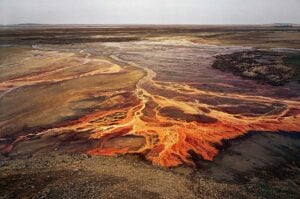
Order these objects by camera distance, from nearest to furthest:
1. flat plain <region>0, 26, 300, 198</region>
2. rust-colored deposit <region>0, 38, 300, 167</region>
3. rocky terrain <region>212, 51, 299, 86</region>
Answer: flat plain <region>0, 26, 300, 198</region> < rust-colored deposit <region>0, 38, 300, 167</region> < rocky terrain <region>212, 51, 299, 86</region>

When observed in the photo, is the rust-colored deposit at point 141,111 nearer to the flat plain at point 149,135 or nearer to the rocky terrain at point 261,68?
the flat plain at point 149,135

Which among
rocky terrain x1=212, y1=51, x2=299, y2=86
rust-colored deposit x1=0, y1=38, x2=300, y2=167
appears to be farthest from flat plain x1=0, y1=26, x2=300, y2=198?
rocky terrain x1=212, y1=51, x2=299, y2=86

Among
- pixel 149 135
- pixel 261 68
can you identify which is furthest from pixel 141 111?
pixel 261 68

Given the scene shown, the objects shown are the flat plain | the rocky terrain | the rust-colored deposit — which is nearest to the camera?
the flat plain

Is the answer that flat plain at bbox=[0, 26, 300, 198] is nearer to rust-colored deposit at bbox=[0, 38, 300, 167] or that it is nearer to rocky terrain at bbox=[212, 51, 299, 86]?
rust-colored deposit at bbox=[0, 38, 300, 167]

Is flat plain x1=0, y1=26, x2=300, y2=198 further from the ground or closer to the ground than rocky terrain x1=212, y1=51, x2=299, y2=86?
closer to the ground

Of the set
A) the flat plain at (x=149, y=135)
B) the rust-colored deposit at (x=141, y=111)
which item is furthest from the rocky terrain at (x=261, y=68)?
the rust-colored deposit at (x=141, y=111)

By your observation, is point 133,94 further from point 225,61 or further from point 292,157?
point 225,61

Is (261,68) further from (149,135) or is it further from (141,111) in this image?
(149,135)
